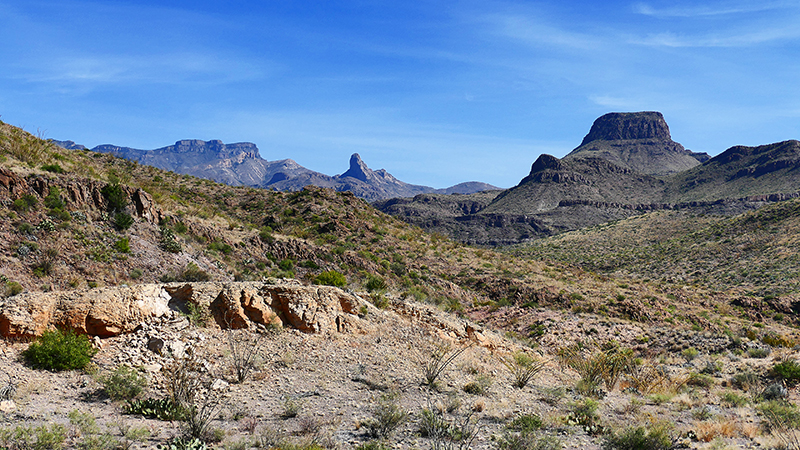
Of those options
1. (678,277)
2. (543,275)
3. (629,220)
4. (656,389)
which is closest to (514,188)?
(629,220)

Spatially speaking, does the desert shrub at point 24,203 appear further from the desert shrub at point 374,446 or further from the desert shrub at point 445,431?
the desert shrub at point 445,431

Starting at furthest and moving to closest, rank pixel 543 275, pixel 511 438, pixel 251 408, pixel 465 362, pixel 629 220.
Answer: pixel 629 220 → pixel 543 275 → pixel 465 362 → pixel 251 408 → pixel 511 438

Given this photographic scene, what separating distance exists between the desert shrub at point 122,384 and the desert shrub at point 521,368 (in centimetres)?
899

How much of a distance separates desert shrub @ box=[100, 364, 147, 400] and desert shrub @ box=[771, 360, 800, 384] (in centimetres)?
1783

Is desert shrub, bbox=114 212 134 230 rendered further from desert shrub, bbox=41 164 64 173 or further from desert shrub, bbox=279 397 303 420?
desert shrub, bbox=279 397 303 420

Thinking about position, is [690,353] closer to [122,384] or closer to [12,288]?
[122,384]

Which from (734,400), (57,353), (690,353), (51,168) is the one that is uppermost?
(51,168)

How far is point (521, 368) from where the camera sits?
13.5m

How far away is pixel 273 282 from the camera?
12.9 metres

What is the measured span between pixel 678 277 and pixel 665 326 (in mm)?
26870

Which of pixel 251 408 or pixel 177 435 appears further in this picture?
pixel 251 408

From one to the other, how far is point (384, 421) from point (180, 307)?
5.92 metres

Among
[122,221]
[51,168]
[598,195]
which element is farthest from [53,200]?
[598,195]

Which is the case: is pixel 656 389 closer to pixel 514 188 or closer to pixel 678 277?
pixel 678 277
